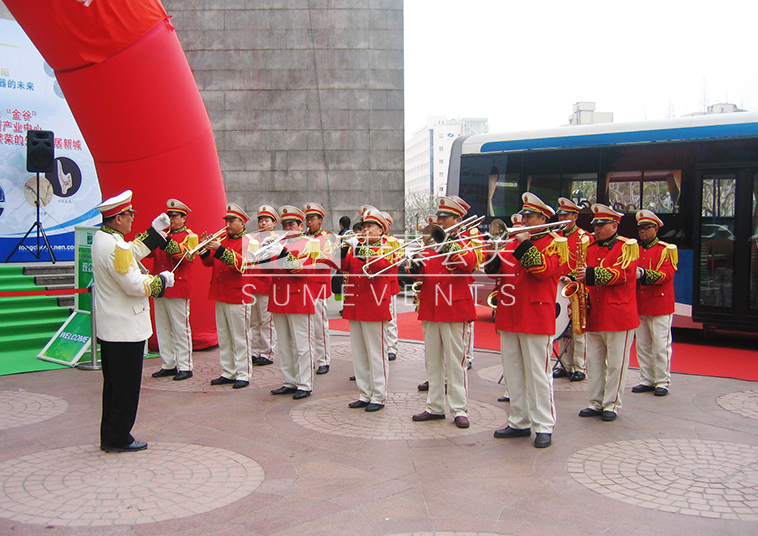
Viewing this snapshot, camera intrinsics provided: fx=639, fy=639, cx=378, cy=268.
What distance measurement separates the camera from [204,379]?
7.39 metres

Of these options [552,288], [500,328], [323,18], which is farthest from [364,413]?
[323,18]

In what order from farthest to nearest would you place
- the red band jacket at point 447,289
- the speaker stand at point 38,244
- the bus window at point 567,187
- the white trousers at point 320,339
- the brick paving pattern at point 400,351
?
the speaker stand at point 38,244 < the bus window at point 567,187 < the brick paving pattern at point 400,351 < the white trousers at point 320,339 < the red band jacket at point 447,289

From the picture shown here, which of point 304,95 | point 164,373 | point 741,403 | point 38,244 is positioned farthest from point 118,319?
point 304,95

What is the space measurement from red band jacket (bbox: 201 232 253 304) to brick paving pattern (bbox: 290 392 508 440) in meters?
1.62

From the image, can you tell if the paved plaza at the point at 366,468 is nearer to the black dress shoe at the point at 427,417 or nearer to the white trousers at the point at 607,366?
the black dress shoe at the point at 427,417

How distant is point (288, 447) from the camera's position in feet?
16.3

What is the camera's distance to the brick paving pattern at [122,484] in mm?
3736

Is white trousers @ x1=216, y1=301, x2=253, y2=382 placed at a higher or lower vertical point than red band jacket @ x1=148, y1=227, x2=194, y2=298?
lower

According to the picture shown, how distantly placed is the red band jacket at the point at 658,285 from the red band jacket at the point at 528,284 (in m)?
2.25

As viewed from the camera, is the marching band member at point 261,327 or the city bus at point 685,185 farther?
the city bus at point 685,185

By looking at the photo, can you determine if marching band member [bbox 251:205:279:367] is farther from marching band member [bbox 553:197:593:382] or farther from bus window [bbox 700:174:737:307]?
bus window [bbox 700:174:737:307]

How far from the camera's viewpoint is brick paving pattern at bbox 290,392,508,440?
537 cm

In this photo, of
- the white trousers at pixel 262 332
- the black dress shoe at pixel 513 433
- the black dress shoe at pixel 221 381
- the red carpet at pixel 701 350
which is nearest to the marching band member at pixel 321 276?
the white trousers at pixel 262 332

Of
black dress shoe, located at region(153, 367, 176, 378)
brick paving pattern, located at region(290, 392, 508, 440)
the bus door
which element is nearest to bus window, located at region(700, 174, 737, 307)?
the bus door
